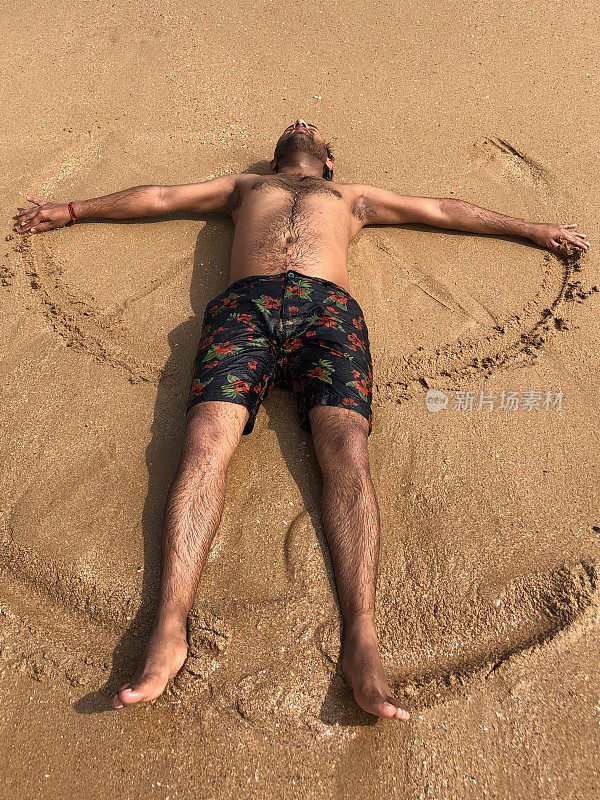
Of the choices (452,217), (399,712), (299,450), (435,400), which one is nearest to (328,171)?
(452,217)

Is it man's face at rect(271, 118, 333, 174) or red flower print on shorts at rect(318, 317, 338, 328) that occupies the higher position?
man's face at rect(271, 118, 333, 174)

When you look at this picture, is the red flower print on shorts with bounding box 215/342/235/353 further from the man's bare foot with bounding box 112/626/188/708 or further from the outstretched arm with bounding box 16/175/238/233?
the outstretched arm with bounding box 16/175/238/233

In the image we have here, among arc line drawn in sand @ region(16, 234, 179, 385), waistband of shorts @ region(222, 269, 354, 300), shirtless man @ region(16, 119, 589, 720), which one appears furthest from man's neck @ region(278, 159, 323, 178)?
waistband of shorts @ region(222, 269, 354, 300)

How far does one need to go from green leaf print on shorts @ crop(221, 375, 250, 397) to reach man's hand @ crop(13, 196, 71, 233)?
174 cm

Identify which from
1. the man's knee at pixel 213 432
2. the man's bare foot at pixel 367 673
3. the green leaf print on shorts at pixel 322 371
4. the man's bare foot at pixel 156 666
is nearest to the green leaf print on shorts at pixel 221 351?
the man's knee at pixel 213 432

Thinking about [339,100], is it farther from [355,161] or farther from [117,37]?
[117,37]

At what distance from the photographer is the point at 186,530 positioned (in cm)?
225

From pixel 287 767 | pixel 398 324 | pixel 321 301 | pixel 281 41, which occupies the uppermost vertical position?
pixel 281 41

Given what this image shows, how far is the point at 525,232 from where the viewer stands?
348 centimetres

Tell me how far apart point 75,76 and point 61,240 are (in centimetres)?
184

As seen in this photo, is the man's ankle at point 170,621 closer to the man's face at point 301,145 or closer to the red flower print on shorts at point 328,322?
the red flower print on shorts at point 328,322

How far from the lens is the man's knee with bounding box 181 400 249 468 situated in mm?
2391

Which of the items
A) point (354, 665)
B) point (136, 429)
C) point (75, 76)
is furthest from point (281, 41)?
point (354, 665)

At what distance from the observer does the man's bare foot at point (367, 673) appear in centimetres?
189
